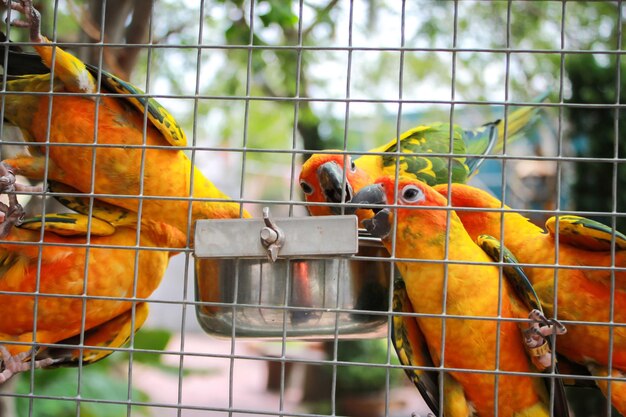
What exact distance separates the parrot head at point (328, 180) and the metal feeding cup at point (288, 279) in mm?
387

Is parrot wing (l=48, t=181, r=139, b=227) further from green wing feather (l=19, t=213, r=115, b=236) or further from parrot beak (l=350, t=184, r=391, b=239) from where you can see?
parrot beak (l=350, t=184, r=391, b=239)

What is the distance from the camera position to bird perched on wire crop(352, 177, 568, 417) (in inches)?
66.8

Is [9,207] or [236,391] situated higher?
[9,207]

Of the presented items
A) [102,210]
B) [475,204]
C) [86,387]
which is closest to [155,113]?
[102,210]

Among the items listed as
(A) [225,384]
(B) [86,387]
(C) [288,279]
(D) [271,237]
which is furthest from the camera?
(A) [225,384]

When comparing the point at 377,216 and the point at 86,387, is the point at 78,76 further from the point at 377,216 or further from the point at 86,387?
the point at 86,387

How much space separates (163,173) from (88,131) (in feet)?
0.78

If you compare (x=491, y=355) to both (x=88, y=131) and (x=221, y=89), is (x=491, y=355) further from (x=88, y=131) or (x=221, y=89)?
(x=221, y=89)

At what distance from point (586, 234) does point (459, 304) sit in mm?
378

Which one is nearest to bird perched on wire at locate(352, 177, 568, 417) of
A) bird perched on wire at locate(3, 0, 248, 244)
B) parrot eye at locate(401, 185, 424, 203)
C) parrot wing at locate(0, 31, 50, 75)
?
parrot eye at locate(401, 185, 424, 203)

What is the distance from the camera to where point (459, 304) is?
169 centimetres

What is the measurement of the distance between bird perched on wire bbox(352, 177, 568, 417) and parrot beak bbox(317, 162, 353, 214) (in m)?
0.34

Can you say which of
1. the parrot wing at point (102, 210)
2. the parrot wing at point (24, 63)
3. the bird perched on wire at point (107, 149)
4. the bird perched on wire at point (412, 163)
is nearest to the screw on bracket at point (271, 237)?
the bird perched on wire at point (107, 149)

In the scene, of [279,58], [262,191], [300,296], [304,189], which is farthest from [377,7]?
[262,191]
